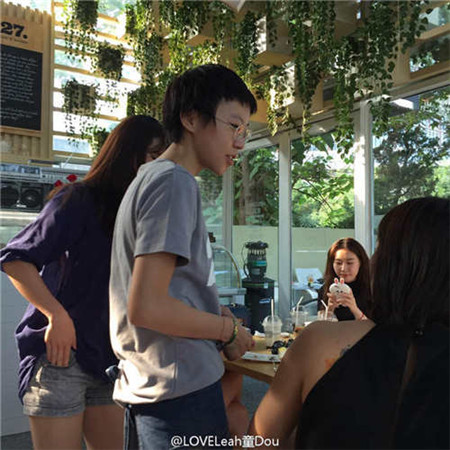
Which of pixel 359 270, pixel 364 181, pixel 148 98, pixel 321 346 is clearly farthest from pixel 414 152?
pixel 321 346

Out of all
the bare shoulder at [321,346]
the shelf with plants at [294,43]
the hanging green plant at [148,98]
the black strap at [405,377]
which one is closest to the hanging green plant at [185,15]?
the shelf with plants at [294,43]

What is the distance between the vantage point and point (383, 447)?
0.78 meters

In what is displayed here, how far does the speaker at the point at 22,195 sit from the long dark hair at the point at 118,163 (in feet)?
8.23

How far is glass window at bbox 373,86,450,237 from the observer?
11.7ft

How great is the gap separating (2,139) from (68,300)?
4221 mm

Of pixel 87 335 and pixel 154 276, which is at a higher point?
pixel 154 276

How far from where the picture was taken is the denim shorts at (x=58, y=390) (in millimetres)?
1160

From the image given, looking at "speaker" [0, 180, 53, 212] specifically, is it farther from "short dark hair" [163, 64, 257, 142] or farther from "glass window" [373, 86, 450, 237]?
"short dark hair" [163, 64, 257, 142]

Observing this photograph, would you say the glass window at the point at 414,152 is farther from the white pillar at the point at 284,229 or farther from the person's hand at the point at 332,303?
the person's hand at the point at 332,303

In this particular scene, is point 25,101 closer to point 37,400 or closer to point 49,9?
point 49,9

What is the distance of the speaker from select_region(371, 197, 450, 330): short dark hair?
10.9 ft

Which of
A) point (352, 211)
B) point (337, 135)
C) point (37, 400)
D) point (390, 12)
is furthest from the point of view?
point (352, 211)

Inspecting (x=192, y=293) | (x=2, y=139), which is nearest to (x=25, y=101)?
(x=2, y=139)

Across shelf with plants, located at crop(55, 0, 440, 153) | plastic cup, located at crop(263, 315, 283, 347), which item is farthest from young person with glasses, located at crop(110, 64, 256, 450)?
shelf with plants, located at crop(55, 0, 440, 153)
